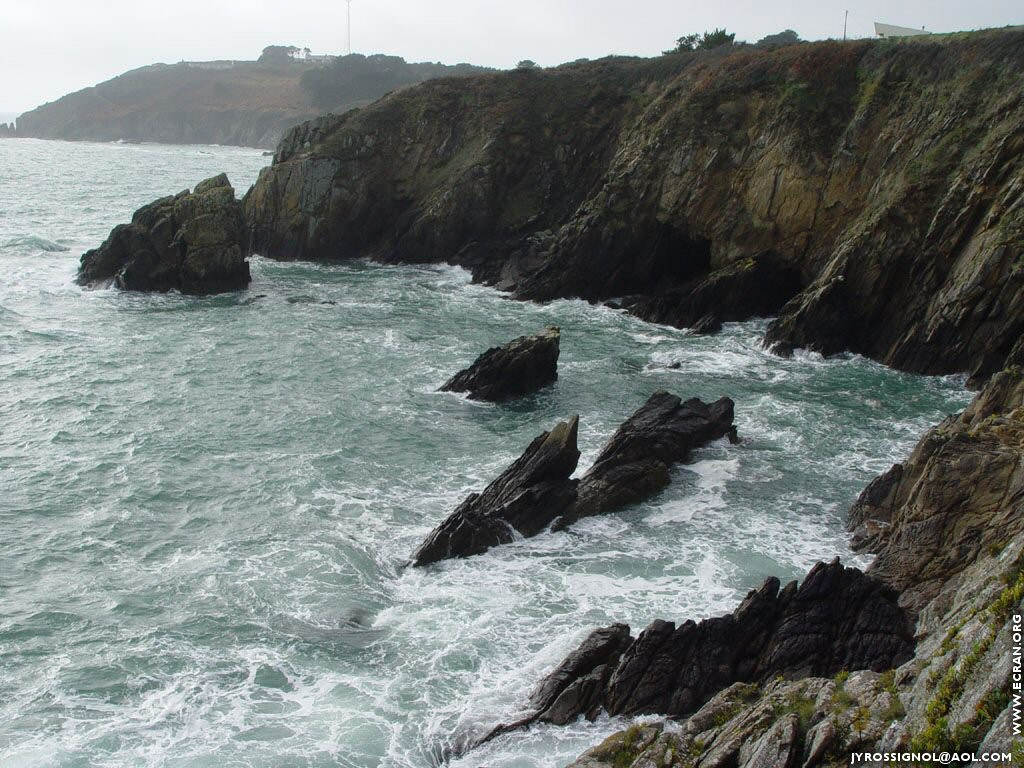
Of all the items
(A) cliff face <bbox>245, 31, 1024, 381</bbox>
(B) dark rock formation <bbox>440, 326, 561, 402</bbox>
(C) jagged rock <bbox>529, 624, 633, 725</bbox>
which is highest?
(A) cliff face <bbox>245, 31, 1024, 381</bbox>

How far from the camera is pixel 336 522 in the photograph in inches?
1093

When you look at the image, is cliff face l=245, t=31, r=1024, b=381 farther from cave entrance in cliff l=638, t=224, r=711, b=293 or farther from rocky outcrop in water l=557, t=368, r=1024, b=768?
rocky outcrop in water l=557, t=368, r=1024, b=768

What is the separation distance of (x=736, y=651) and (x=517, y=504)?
9226mm

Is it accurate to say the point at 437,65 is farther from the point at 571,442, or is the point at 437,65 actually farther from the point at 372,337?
the point at 571,442

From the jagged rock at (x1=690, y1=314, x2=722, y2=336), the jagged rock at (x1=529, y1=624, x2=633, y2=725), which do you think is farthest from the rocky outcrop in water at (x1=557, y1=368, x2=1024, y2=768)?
the jagged rock at (x1=690, y1=314, x2=722, y2=336)

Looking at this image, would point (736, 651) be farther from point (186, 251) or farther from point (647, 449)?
point (186, 251)

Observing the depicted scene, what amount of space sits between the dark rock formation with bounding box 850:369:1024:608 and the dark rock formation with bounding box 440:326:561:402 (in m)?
16.9

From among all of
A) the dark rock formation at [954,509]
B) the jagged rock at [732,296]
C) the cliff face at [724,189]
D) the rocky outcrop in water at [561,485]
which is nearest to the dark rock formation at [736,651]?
the dark rock formation at [954,509]

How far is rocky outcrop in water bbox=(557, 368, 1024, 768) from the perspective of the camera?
1143cm

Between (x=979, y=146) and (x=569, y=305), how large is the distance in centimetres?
2207

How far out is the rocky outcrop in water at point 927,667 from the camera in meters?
11.4

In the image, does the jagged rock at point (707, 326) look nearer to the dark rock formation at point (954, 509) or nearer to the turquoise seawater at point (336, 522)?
the turquoise seawater at point (336, 522)

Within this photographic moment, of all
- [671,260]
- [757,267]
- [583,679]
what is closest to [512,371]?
[757,267]

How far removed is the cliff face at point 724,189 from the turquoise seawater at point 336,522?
3237mm
